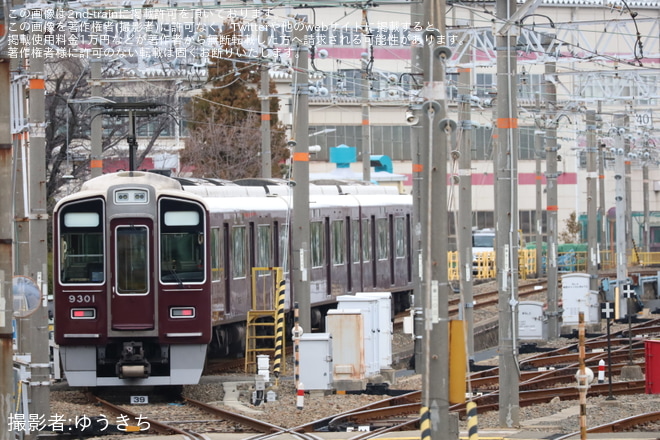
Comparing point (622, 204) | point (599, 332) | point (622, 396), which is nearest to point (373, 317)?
point (622, 396)

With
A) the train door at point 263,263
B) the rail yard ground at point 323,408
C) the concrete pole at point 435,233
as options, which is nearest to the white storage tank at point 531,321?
the train door at point 263,263

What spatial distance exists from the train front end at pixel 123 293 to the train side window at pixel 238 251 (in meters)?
3.06

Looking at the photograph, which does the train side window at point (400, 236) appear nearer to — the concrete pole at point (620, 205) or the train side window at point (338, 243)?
the train side window at point (338, 243)

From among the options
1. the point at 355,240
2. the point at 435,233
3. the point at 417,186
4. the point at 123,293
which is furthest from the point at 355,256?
the point at 435,233

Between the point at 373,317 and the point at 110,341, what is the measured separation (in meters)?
4.28

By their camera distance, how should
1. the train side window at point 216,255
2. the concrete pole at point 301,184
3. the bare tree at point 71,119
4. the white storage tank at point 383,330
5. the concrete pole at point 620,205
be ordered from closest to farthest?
1. the concrete pole at point 301,184
2. the train side window at point 216,255
3. the white storage tank at point 383,330
4. the bare tree at point 71,119
5. the concrete pole at point 620,205

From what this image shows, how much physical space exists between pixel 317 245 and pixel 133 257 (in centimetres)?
758

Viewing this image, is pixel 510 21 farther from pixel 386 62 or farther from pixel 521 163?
pixel 521 163

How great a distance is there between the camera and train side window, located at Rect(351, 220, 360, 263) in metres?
26.8

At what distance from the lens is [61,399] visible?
17.9 m

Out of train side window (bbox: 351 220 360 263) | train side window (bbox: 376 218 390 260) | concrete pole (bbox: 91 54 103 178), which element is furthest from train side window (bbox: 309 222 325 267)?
concrete pole (bbox: 91 54 103 178)

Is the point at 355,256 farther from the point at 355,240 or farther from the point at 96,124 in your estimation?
the point at 96,124

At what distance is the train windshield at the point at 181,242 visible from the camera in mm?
17641

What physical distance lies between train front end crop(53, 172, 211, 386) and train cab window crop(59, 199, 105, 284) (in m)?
0.01
